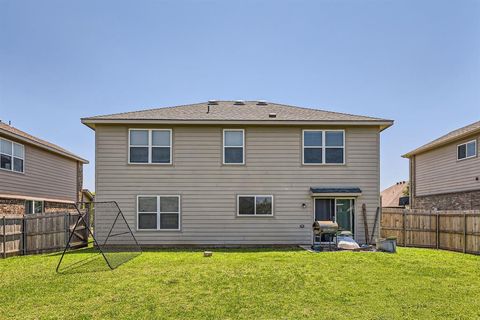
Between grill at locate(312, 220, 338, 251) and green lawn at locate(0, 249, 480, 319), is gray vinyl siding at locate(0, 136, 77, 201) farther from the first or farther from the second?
grill at locate(312, 220, 338, 251)

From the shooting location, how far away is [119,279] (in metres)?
7.69

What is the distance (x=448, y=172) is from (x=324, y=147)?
8794mm

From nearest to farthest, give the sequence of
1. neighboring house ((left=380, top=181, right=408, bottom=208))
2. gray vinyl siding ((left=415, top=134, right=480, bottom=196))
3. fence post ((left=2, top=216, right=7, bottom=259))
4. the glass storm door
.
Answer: fence post ((left=2, top=216, right=7, bottom=259)) → the glass storm door → gray vinyl siding ((left=415, top=134, right=480, bottom=196)) → neighboring house ((left=380, top=181, right=408, bottom=208))

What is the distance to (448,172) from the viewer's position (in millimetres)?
18000

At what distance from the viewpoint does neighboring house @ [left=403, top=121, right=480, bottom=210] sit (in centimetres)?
1597

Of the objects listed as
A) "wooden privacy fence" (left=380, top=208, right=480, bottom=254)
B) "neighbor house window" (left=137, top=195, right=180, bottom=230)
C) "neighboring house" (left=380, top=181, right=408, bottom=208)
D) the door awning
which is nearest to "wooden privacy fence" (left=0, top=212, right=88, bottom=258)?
"neighbor house window" (left=137, top=195, right=180, bottom=230)

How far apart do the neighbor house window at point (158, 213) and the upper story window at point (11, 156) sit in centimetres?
632

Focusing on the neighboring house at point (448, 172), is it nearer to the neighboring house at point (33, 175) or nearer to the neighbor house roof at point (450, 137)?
the neighbor house roof at point (450, 137)

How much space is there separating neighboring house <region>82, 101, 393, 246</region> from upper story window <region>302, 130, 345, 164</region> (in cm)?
4

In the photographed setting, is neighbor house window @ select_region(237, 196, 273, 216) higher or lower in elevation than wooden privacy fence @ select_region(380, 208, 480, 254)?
higher

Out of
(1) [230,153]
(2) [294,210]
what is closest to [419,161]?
(2) [294,210]

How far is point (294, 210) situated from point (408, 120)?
25.1ft

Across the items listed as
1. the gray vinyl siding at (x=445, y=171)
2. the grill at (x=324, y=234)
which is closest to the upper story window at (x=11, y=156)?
the grill at (x=324, y=234)

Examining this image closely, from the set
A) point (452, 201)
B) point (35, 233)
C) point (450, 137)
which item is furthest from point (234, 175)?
point (452, 201)
